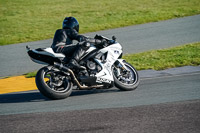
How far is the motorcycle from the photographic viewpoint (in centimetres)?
757

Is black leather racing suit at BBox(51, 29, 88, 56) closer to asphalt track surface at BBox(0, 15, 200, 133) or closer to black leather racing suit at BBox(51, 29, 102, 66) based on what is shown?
black leather racing suit at BBox(51, 29, 102, 66)

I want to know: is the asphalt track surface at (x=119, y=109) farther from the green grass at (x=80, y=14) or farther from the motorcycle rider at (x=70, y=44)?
the green grass at (x=80, y=14)

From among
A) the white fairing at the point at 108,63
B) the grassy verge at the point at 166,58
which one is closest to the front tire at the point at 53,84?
the white fairing at the point at 108,63

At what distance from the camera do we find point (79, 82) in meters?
7.96

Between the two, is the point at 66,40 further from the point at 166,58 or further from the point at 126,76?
the point at 166,58

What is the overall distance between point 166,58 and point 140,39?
3.69 m

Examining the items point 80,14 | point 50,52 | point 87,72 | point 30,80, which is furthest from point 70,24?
point 80,14

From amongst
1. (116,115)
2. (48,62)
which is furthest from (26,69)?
(116,115)

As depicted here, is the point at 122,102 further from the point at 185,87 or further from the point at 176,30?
the point at 176,30

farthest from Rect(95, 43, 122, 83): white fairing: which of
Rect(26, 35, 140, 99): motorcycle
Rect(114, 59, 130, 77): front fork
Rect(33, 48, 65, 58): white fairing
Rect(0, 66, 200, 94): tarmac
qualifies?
Rect(0, 66, 200, 94): tarmac

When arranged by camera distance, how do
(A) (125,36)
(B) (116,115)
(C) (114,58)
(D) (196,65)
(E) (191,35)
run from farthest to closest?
(A) (125,36) < (E) (191,35) < (D) (196,65) < (C) (114,58) < (B) (116,115)

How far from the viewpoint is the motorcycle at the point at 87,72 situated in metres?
7.57

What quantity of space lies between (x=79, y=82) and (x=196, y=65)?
4.17 metres

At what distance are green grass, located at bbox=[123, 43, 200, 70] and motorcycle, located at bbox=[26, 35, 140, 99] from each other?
104 inches
